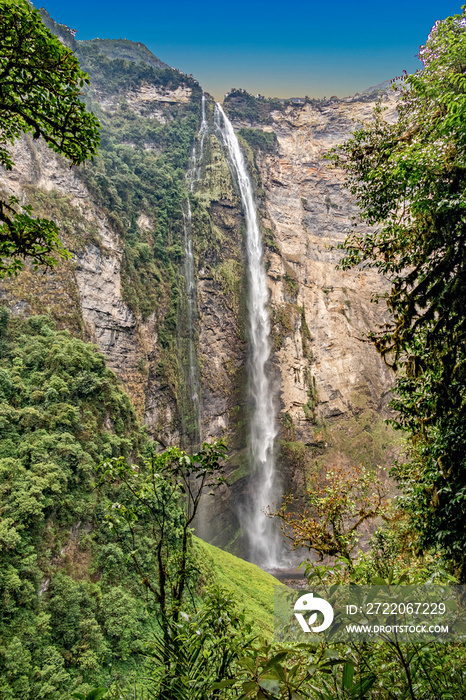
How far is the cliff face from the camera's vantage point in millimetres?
24109

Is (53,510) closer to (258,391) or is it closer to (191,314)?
(191,314)

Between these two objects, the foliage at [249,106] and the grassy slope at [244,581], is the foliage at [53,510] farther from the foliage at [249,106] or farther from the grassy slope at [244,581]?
the foliage at [249,106]

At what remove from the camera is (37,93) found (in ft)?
A: 9.95

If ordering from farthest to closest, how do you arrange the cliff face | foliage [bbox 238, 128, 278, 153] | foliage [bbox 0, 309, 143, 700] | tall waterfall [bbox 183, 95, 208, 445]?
1. foliage [bbox 238, 128, 278, 153]
2. tall waterfall [bbox 183, 95, 208, 445]
3. the cliff face
4. foliage [bbox 0, 309, 143, 700]

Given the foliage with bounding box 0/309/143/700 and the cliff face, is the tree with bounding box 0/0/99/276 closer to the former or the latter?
the foliage with bounding box 0/309/143/700

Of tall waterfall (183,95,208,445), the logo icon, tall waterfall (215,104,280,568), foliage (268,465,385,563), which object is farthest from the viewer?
tall waterfall (183,95,208,445)

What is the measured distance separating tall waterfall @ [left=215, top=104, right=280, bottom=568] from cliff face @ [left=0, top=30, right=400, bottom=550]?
90 cm

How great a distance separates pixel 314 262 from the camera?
131ft

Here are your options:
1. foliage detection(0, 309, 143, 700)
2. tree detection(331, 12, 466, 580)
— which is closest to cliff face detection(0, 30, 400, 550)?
foliage detection(0, 309, 143, 700)

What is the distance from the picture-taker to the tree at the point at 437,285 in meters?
3.54

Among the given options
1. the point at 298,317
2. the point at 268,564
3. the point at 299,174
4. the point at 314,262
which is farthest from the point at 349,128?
the point at 268,564

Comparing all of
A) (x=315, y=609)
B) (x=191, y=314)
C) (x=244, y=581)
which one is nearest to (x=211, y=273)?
(x=191, y=314)

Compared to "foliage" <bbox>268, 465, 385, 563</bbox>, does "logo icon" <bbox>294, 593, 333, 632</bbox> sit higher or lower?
higher

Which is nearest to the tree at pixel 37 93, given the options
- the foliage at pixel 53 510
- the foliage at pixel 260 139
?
the foliage at pixel 53 510
